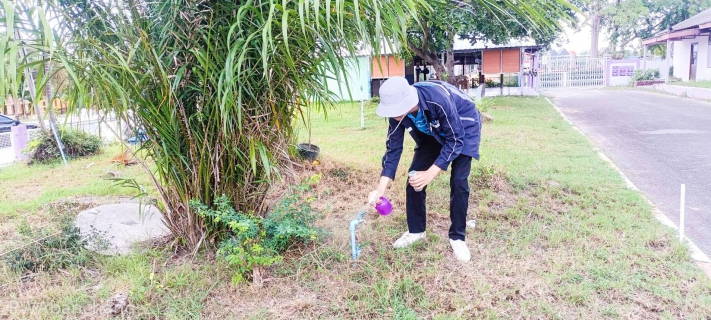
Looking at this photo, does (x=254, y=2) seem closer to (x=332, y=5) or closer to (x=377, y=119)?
(x=332, y=5)

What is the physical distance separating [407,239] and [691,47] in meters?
24.6

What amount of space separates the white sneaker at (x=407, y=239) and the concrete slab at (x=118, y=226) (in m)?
1.61

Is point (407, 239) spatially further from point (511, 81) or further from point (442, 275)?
point (511, 81)

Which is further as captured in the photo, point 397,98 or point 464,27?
point 464,27

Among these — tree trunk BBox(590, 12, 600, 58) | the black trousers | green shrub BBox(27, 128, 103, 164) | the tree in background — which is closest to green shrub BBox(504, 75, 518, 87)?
the tree in background

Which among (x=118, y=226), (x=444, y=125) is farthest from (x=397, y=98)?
(x=118, y=226)

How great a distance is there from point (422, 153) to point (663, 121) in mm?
8704

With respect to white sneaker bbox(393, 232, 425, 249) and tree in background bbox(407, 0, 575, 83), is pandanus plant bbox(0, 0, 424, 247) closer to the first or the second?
tree in background bbox(407, 0, 575, 83)

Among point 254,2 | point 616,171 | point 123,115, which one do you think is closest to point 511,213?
point 616,171

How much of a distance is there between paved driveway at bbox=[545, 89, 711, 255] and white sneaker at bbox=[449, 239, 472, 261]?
5.27 feet

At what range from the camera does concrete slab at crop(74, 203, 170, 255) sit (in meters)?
3.29

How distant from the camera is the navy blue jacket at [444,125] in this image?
284 cm

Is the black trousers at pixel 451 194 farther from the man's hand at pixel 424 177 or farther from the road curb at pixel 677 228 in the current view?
the road curb at pixel 677 228

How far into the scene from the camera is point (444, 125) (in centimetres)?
287
